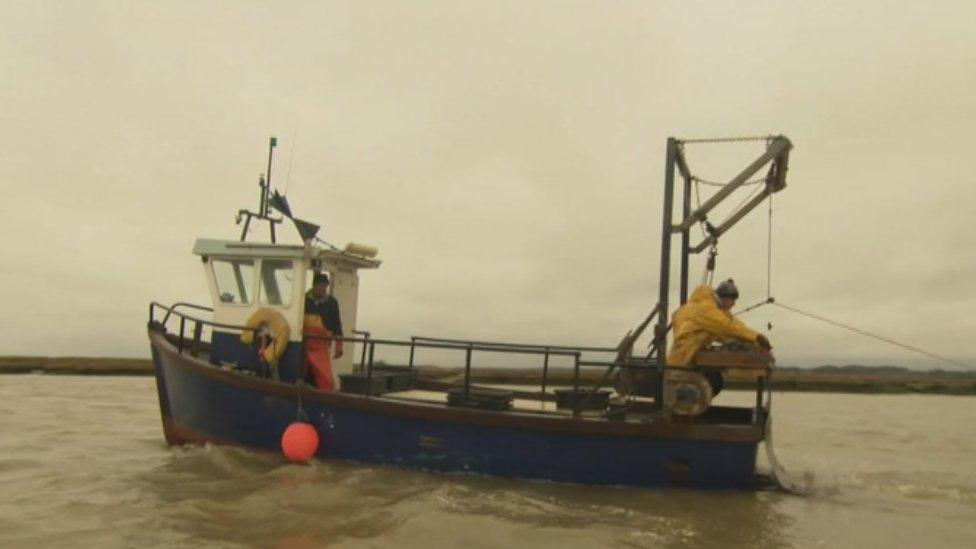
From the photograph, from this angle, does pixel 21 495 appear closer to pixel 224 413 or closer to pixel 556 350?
pixel 224 413

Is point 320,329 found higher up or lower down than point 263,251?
lower down

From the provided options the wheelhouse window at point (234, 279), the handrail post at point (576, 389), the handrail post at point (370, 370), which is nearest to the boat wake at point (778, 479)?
the handrail post at point (576, 389)

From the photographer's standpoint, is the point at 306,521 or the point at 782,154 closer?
the point at 306,521

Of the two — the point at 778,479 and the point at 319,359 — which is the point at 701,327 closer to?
the point at 778,479

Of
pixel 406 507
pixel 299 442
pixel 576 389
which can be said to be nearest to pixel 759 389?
pixel 576 389

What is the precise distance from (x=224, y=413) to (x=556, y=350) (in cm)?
418

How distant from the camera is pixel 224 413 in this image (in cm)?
909

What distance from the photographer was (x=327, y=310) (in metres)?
9.32

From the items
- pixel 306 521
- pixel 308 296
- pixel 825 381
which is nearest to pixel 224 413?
pixel 308 296

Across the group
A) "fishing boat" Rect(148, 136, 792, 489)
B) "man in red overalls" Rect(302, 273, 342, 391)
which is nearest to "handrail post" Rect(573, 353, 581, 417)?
"fishing boat" Rect(148, 136, 792, 489)

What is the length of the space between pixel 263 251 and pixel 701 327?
5.62 m

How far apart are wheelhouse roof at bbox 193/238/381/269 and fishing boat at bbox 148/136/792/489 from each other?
0.7 inches

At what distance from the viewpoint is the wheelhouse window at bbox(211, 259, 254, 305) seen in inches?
388

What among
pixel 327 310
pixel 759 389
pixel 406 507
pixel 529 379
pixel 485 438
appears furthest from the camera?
pixel 529 379
